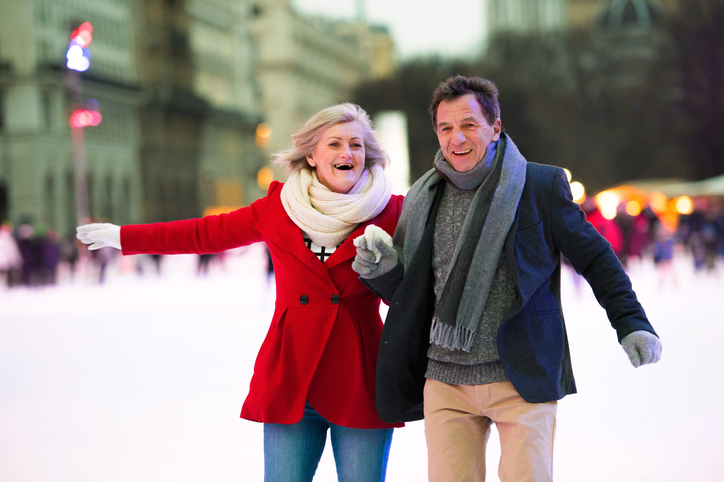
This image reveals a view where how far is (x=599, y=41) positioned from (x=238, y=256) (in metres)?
23.7

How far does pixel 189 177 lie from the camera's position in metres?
38.7

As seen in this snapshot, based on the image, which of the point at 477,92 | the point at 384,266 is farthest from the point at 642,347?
the point at 477,92

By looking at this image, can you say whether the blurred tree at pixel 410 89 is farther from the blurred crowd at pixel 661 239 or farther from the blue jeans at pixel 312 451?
the blue jeans at pixel 312 451

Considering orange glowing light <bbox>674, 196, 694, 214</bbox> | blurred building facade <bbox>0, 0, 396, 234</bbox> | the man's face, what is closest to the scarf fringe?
the man's face

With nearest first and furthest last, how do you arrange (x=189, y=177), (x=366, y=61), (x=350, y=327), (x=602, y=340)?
(x=350, y=327) → (x=602, y=340) → (x=189, y=177) → (x=366, y=61)

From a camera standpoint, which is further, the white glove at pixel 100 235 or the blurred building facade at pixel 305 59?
the blurred building facade at pixel 305 59

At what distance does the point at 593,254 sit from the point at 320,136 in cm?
89

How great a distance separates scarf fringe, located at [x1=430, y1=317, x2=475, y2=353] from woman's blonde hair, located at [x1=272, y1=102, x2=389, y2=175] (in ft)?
2.17

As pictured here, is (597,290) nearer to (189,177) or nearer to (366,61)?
(189,177)

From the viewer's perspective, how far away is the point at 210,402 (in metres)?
5.15

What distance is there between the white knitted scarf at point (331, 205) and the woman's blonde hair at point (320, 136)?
3.0 inches

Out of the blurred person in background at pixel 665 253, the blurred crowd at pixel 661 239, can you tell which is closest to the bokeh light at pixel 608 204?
the blurred crowd at pixel 661 239

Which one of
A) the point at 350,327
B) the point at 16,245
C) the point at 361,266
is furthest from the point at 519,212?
the point at 16,245

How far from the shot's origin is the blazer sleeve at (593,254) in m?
2.11
